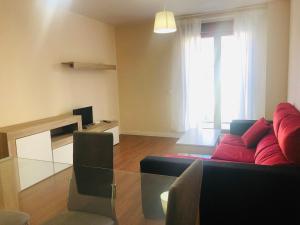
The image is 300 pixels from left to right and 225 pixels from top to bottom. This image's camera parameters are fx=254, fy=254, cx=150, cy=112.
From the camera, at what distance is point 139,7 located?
14.3ft

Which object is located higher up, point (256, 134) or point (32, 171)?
point (256, 134)

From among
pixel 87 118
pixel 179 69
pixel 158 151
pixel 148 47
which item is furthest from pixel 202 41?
pixel 87 118

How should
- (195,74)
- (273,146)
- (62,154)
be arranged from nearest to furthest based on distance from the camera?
1. (273,146)
2. (62,154)
3. (195,74)

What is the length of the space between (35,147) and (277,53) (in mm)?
4193

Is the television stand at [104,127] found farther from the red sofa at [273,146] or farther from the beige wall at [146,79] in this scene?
the red sofa at [273,146]

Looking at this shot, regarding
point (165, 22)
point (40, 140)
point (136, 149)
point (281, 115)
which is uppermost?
point (165, 22)

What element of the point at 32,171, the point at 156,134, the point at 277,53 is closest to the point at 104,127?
the point at 156,134

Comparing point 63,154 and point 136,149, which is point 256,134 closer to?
point 136,149

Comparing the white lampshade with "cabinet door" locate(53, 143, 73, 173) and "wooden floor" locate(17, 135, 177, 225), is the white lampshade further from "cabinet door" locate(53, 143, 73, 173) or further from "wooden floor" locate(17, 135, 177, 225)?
"cabinet door" locate(53, 143, 73, 173)

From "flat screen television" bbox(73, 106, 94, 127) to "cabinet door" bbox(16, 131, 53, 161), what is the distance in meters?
1.10

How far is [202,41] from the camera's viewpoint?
512 cm

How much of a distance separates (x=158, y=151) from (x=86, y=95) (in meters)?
1.76

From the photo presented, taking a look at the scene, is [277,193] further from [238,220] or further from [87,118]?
[87,118]

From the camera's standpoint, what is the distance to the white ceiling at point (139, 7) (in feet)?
13.4
